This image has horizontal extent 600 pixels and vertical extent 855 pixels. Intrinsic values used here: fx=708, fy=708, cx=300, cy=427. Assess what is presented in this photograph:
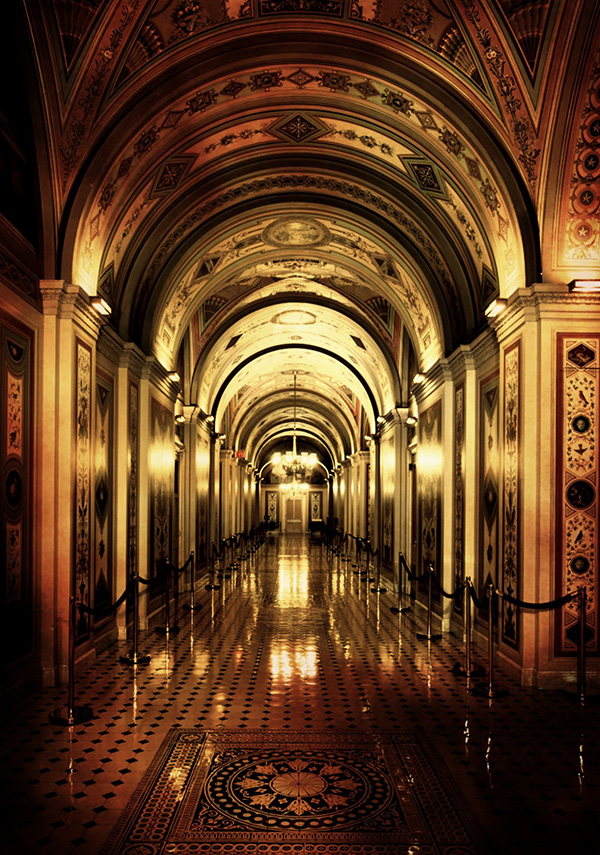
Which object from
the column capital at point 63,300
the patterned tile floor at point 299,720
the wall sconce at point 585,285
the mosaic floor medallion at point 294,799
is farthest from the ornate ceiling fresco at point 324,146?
the mosaic floor medallion at point 294,799

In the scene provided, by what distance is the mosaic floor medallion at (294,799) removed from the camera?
4.46m

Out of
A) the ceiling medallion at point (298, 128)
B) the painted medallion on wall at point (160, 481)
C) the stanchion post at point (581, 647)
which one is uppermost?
the ceiling medallion at point (298, 128)

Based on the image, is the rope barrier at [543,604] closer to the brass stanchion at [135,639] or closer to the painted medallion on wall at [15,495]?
the brass stanchion at [135,639]

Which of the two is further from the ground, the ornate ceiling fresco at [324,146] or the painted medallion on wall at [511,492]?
the ornate ceiling fresco at [324,146]

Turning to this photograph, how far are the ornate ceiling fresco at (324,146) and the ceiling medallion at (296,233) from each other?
0.17 feet

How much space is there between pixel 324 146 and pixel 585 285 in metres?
5.54

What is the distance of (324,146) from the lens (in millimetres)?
11805

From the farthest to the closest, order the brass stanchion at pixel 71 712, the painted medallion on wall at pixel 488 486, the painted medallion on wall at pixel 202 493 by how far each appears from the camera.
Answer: the painted medallion on wall at pixel 202 493 → the painted medallion on wall at pixel 488 486 → the brass stanchion at pixel 71 712

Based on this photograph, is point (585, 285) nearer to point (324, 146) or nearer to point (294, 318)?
point (324, 146)

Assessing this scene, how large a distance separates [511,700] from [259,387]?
2401cm

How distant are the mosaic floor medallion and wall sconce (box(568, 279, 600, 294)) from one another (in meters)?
5.25

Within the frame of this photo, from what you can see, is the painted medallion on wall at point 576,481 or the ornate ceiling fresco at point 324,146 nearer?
the ornate ceiling fresco at point 324,146

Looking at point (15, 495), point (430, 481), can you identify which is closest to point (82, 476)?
point (15, 495)

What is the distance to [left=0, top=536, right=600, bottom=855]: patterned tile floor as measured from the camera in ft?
15.7
